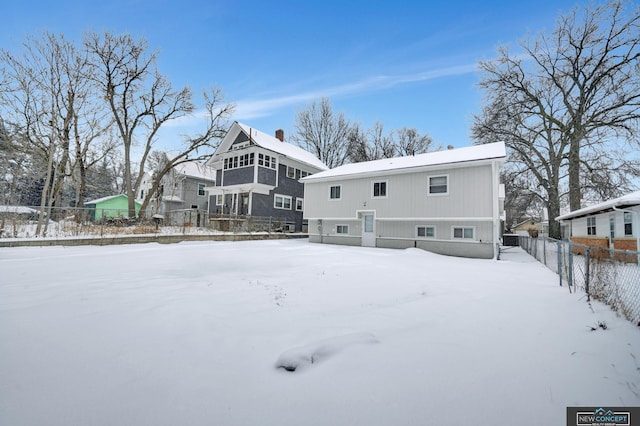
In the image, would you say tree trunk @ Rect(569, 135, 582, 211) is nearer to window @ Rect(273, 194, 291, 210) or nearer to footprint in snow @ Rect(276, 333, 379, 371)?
window @ Rect(273, 194, 291, 210)

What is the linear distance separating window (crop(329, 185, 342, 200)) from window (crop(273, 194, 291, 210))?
20.2ft

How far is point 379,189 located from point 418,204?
268 centimetres

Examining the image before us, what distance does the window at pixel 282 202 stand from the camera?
23.4 m

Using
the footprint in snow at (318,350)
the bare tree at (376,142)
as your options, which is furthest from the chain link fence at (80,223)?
the bare tree at (376,142)

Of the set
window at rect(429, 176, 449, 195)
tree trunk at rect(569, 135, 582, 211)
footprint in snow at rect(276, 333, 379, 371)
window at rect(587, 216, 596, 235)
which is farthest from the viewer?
tree trunk at rect(569, 135, 582, 211)

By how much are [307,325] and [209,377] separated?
1530mm

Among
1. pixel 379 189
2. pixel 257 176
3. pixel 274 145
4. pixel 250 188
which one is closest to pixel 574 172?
pixel 379 189

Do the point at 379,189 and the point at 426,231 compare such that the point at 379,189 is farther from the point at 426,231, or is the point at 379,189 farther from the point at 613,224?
the point at 613,224

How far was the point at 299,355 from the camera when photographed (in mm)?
2945

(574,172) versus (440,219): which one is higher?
(574,172)

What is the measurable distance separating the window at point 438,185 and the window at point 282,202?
12789 mm

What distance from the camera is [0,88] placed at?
14.9 m

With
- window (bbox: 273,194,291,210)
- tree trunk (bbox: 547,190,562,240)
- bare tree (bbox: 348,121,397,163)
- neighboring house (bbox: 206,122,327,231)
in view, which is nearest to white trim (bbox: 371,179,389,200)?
neighboring house (bbox: 206,122,327,231)

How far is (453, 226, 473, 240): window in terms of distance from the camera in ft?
46.5
